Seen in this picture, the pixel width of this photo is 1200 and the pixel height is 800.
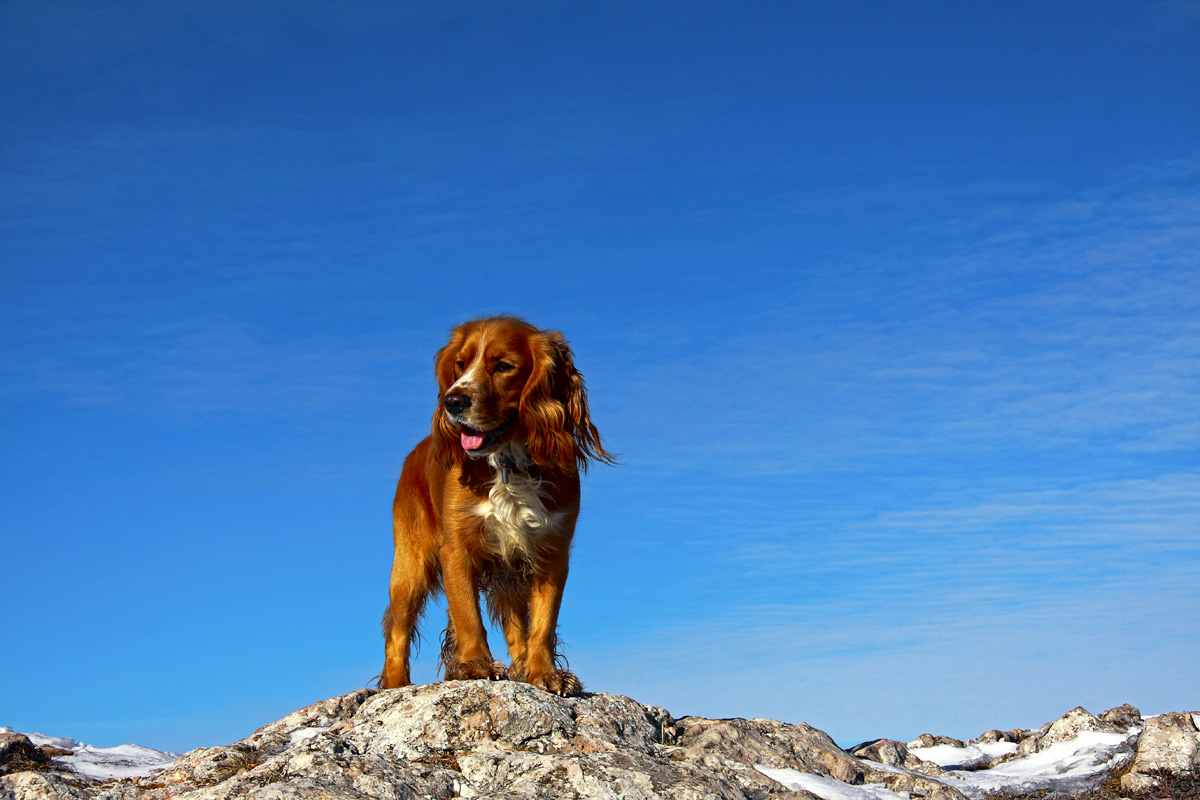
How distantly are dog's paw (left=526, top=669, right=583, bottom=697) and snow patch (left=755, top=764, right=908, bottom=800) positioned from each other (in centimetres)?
120

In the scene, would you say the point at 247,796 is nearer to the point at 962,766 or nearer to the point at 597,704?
the point at 597,704

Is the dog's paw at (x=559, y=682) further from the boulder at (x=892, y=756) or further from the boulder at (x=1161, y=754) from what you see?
the boulder at (x=1161, y=754)

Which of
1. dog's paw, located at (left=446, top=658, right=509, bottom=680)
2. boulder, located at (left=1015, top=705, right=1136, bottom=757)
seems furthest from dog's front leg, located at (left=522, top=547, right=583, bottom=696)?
boulder, located at (left=1015, top=705, right=1136, bottom=757)

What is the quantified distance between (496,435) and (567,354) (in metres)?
0.86

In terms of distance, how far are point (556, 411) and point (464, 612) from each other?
1430 millimetres

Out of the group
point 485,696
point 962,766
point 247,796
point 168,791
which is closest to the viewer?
point 247,796

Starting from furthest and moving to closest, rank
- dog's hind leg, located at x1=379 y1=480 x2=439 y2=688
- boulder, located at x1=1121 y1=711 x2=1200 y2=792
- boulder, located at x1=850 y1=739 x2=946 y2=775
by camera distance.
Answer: boulder, located at x1=850 y1=739 x2=946 y2=775 → dog's hind leg, located at x1=379 y1=480 x2=439 y2=688 → boulder, located at x1=1121 y1=711 x2=1200 y2=792

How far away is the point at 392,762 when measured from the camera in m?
5.35

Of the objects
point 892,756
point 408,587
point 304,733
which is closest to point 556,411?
point 408,587

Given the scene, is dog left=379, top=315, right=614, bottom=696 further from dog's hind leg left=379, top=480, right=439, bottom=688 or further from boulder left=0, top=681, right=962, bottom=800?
boulder left=0, top=681, right=962, bottom=800

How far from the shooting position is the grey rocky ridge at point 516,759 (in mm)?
4930

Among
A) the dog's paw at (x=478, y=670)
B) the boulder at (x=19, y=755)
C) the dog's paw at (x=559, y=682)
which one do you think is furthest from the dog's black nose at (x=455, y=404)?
the boulder at (x=19, y=755)

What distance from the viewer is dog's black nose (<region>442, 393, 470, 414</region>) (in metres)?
6.50

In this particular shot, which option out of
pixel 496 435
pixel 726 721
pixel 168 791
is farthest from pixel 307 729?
pixel 726 721
